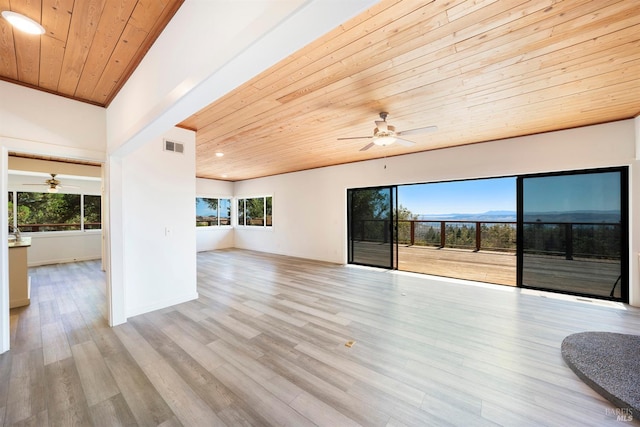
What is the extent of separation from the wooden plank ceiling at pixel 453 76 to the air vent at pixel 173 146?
1.03 feet

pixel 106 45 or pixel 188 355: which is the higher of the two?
pixel 106 45

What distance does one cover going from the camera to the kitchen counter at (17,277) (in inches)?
137

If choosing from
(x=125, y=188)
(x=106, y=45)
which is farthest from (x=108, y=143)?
(x=106, y=45)

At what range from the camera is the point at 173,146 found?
357cm

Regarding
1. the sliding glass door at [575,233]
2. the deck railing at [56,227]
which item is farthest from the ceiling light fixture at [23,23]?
the deck railing at [56,227]

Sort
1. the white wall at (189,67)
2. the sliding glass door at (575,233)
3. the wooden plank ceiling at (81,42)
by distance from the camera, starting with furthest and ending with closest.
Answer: the sliding glass door at (575,233), the wooden plank ceiling at (81,42), the white wall at (189,67)

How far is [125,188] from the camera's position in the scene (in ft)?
10.2

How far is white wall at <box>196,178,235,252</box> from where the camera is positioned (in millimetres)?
8250

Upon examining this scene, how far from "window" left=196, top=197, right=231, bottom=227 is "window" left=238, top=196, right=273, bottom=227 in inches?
18.9

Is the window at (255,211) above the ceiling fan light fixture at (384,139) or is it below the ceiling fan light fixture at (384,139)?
below

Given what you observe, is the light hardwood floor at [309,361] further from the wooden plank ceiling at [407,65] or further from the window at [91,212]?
the window at [91,212]

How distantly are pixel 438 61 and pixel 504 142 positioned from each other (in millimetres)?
3059

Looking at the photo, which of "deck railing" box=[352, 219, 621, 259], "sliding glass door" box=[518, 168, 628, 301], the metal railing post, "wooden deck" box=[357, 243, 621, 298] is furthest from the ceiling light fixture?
the metal railing post

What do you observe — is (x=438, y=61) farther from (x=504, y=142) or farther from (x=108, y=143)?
(x=108, y=143)
